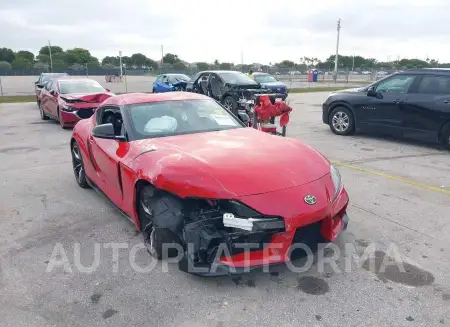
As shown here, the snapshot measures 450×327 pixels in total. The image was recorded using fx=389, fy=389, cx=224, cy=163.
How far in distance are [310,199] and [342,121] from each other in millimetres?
7194

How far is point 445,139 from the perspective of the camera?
7855 mm

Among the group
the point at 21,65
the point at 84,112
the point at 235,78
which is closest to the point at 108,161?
the point at 84,112

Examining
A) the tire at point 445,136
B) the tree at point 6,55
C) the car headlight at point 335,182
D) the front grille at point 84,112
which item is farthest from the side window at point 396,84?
the tree at point 6,55

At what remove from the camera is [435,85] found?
26.3ft

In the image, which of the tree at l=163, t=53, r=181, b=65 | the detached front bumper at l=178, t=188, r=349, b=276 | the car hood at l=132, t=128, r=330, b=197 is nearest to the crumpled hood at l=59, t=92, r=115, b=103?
the car hood at l=132, t=128, r=330, b=197

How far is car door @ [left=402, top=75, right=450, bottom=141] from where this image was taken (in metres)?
7.79

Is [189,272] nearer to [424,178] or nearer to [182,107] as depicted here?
[182,107]

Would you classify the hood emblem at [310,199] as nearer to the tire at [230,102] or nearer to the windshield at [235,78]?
the tire at [230,102]

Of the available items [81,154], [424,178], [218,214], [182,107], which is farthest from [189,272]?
[424,178]

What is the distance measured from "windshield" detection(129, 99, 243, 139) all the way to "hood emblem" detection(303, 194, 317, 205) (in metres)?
1.72

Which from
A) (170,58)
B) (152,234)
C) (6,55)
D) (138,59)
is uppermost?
(6,55)

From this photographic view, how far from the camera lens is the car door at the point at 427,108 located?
7.79 metres

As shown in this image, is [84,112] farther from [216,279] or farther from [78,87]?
[216,279]

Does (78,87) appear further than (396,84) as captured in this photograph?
Yes
